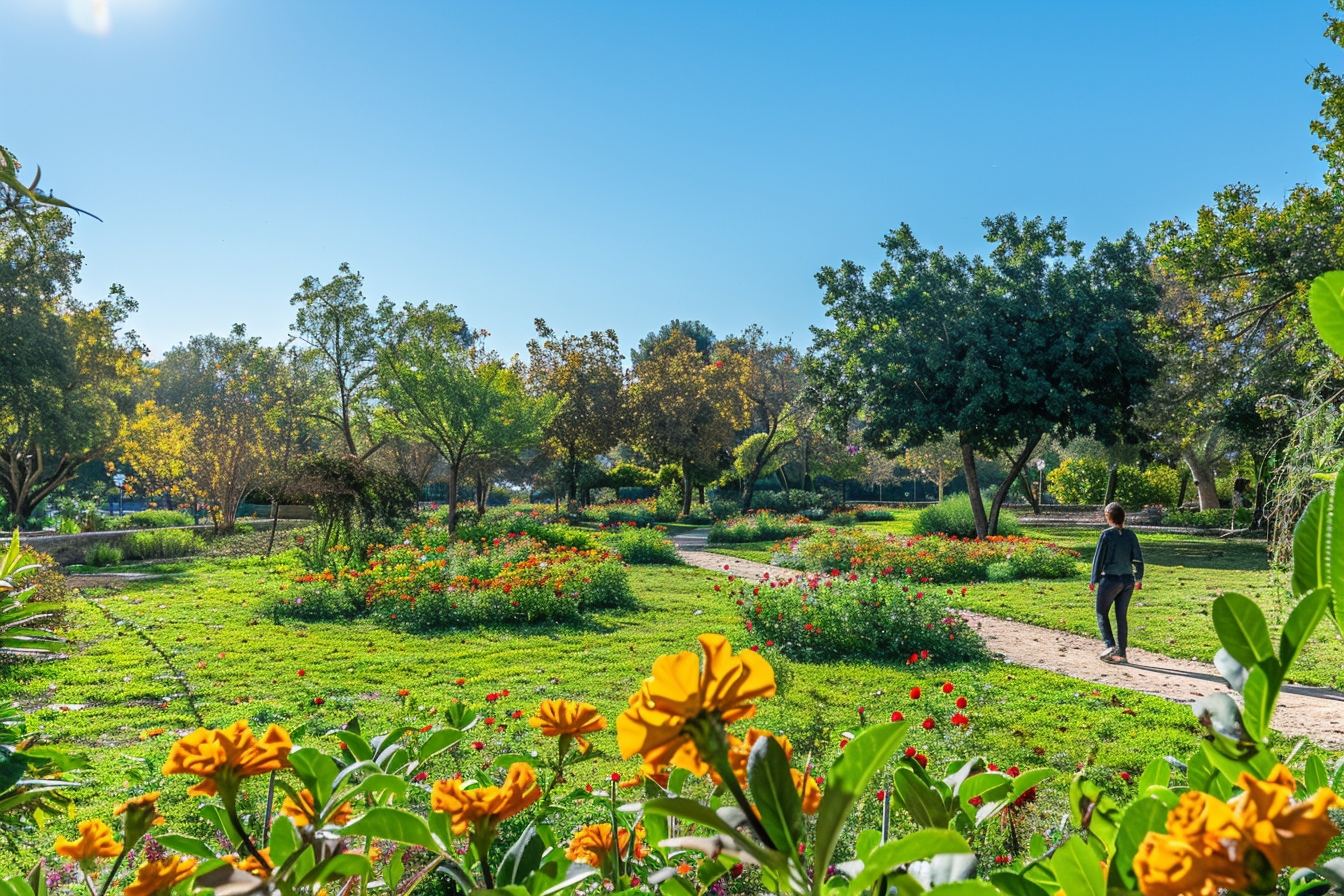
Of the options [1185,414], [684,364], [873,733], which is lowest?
[873,733]

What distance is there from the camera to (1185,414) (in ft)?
48.3

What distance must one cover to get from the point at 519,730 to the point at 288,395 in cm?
2658

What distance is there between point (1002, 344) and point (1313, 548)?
55.8 ft

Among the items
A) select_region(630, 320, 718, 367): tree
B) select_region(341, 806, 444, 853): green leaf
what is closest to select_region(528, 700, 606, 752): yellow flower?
select_region(341, 806, 444, 853): green leaf

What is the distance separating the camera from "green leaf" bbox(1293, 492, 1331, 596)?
0.60 metres

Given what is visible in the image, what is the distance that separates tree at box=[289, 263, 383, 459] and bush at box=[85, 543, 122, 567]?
12.1 meters

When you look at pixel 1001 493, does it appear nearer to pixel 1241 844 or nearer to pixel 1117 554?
pixel 1117 554

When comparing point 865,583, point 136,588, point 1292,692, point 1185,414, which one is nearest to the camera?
point 1292,692

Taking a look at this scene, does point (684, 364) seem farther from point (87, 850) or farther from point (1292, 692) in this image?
point (87, 850)

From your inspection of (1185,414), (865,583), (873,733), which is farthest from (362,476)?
(1185,414)

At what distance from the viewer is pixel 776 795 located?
0.58 metres

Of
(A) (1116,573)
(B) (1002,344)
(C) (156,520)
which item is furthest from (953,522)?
(C) (156,520)

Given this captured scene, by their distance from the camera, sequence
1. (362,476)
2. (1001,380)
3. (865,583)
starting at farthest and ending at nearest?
1. (1001,380)
2. (362,476)
3. (865,583)

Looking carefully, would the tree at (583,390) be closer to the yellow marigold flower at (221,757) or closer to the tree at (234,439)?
the tree at (234,439)
